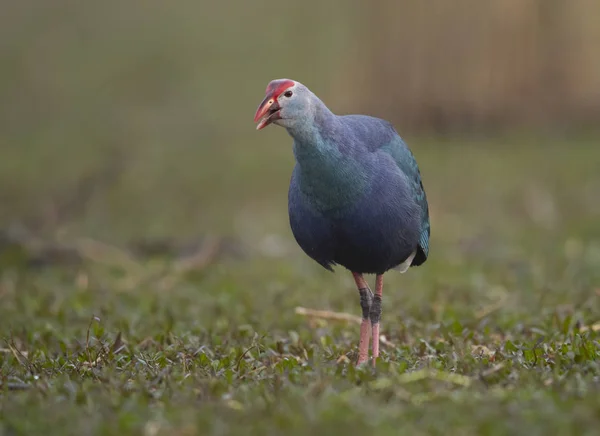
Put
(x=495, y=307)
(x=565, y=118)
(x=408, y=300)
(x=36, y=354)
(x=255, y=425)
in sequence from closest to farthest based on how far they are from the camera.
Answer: (x=255, y=425)
(x=36, y=354)
(x=495, y=307)
(x=408, y=300)
(x=565, y=118)

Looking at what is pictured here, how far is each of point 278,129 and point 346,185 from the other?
11.3m

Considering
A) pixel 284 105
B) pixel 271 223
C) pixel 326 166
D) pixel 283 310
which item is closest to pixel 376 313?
pixel 326 166

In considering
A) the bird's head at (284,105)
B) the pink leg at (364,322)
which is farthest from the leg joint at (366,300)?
the bird's head at (284,105)

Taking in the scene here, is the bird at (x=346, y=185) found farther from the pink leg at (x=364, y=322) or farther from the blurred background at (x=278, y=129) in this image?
the blurred background at (x=278, y=129)

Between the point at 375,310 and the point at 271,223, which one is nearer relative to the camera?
the point at 375,310

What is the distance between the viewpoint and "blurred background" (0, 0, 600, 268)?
31.0 ft

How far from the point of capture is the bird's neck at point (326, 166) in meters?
3.85

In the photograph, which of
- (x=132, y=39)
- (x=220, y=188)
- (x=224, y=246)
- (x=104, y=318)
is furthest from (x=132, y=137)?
(x=104, y=318)

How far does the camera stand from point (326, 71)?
15.8 metres

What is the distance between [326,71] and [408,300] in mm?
10010

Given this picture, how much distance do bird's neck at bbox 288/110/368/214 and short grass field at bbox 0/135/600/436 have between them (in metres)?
0.66

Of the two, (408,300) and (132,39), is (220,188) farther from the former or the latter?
(132,39)

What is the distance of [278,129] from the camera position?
1514 centimetres

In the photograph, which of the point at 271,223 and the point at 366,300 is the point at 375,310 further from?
the point at 271,223
